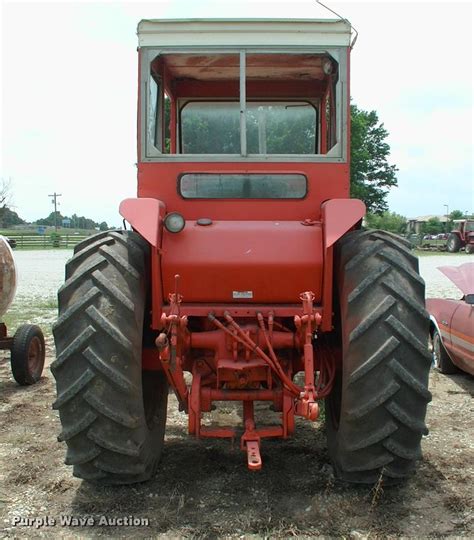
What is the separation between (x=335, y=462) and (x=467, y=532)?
2.90ft

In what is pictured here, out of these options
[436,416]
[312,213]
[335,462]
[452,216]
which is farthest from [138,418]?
[452,216]

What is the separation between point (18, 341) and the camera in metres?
6.85

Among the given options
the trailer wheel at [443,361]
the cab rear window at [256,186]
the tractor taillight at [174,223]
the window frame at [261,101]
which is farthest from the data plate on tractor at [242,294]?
the trailer wheel at [443,361]

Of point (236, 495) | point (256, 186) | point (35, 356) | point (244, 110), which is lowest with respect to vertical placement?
point (236, 495)

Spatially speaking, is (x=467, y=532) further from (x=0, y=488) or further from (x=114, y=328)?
(x=0, y=488)

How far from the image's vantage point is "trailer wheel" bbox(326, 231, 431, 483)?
347cm

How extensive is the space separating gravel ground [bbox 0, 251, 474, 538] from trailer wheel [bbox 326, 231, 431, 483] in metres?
0.27

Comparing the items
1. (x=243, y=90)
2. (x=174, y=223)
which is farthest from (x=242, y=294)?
(x=243, y=90)

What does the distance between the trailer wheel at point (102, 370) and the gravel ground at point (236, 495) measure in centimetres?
29

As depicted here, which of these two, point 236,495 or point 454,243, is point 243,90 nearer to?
point 236,495

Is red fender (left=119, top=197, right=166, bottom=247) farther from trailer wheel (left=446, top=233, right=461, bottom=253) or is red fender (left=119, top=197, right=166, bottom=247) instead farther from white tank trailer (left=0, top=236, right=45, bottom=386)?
trailer wheel (left=446, top=233, right=461, bottom=253)

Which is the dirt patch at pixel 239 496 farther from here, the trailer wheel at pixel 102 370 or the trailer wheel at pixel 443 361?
the trailer wheel at pixel 443 361

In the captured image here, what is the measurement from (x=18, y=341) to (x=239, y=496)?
3.90m

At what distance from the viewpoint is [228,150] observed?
14.9ft
